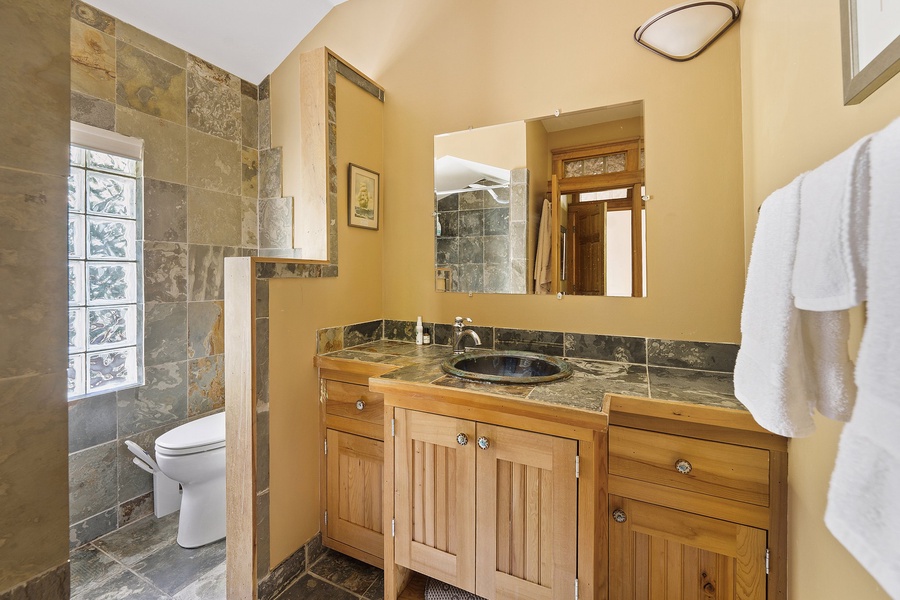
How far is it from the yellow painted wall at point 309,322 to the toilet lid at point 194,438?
0.54 meters

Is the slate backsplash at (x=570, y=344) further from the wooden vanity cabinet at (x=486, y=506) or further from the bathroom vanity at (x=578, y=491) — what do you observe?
the wooden vanity cabinet at (x=486, y=506)

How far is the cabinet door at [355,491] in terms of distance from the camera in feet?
5.29

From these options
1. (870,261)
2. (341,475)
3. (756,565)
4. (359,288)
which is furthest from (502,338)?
(870,261)

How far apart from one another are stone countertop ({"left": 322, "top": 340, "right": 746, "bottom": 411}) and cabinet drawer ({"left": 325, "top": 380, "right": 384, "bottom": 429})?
13 cm

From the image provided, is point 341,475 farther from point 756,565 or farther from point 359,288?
point 756,565

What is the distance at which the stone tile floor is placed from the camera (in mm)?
1550

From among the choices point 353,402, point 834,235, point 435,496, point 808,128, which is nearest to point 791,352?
point 834,235

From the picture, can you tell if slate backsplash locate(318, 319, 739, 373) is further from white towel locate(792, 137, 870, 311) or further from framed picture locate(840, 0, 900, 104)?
white towel locate(792, 137, 870, 311)

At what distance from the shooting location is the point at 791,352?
50cm

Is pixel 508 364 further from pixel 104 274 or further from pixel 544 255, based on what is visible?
pixel 104 274

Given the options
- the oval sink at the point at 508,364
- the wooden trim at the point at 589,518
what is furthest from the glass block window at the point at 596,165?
the wooden trim at the point at 589,518

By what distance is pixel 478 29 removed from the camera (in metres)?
1.93

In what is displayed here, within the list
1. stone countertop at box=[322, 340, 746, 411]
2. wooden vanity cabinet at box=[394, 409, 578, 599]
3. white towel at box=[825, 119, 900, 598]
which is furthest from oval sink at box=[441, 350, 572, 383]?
white towel at box=[825, 119, 900, 598]

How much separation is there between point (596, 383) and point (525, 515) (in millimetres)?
501
